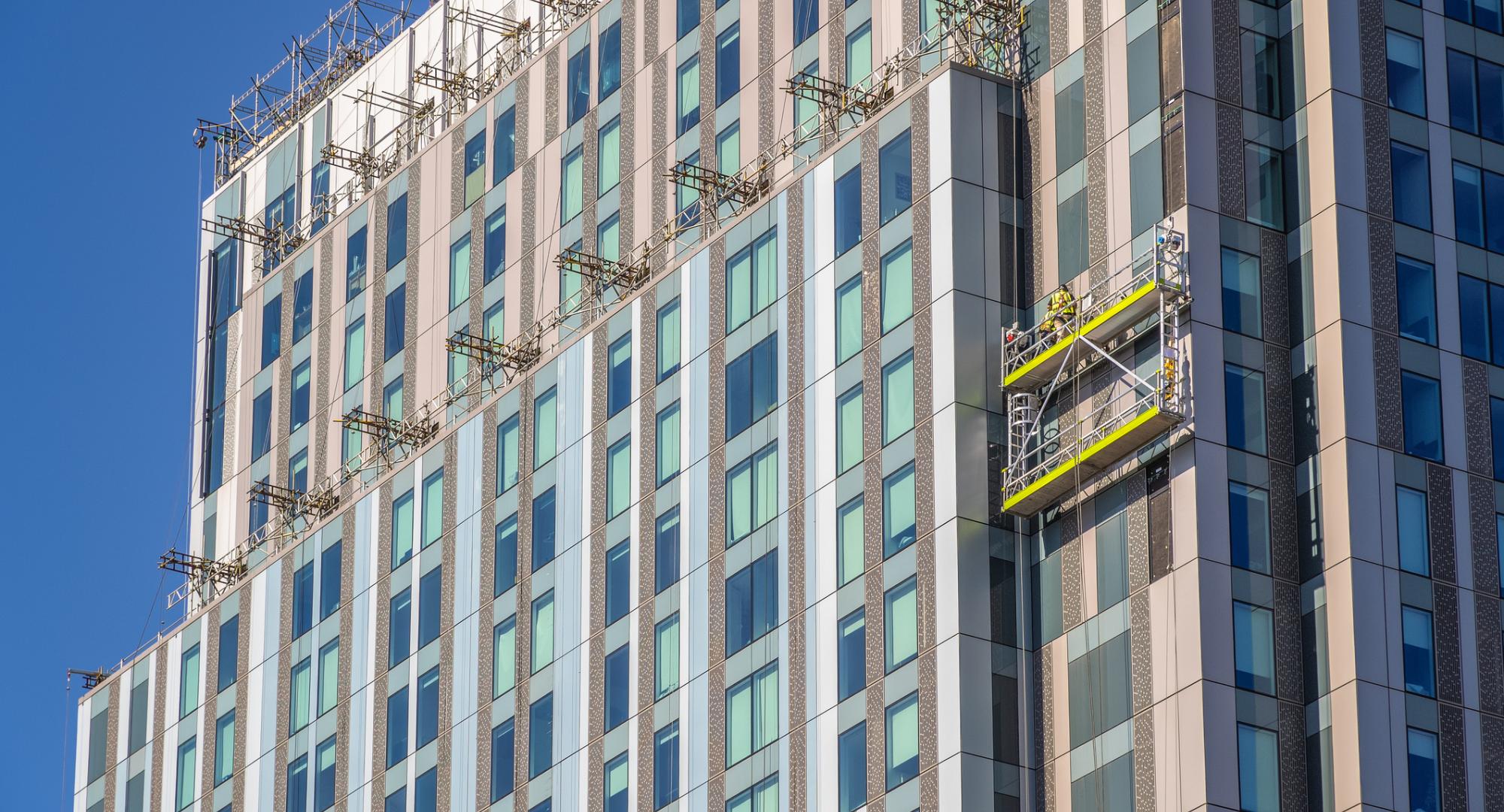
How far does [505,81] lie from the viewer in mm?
126562

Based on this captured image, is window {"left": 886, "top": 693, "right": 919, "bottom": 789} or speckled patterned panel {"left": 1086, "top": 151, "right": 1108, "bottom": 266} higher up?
speckled patterned panel {"left": 1086, "top": 151, "right": 1108, "bottom": 266}

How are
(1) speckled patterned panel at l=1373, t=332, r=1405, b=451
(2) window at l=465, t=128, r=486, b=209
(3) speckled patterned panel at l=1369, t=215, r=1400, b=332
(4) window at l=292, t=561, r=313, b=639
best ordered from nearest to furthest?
1. (1) speckled patterned panel at l=1373, t=332, r=1405, b=451
2. (3) speckled patterned panel at l=1369, t=215, r=1400, b=332
3. (4) window at l=292, t=561, r=313, b=639
4. (2) window at l=465, t=128, r=486, b=209

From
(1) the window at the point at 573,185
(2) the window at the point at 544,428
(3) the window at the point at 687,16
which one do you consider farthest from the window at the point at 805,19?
(2) the window at the point at 544,428

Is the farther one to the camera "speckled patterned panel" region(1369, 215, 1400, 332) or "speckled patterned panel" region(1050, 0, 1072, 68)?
"speckled patterned panel" region(1050, 0, 1072, 68)

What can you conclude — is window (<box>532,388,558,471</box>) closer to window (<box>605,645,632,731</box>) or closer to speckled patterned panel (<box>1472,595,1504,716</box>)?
window (<box>605,645,632,731</box>)

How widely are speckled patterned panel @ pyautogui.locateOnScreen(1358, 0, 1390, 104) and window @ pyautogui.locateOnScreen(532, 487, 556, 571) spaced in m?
32.4

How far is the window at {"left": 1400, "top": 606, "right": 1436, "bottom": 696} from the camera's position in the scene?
86875 millimetres

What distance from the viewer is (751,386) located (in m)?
103

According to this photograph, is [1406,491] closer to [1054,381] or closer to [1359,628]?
[1359,628]

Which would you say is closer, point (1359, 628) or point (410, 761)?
point (1359, 628)

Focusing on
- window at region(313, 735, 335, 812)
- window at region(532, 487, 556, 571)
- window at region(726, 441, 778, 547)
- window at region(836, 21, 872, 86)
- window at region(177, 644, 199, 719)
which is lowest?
window at region(313, 735, 335, 812)

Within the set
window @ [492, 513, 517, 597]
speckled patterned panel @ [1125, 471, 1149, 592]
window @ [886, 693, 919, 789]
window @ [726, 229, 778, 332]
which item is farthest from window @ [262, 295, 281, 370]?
speckled patterned panel @ [1125, 471, 1149, 592]

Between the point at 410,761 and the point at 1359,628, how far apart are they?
3982 centimetres

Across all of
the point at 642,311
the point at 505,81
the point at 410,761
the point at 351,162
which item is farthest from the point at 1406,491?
the point at 351,162
